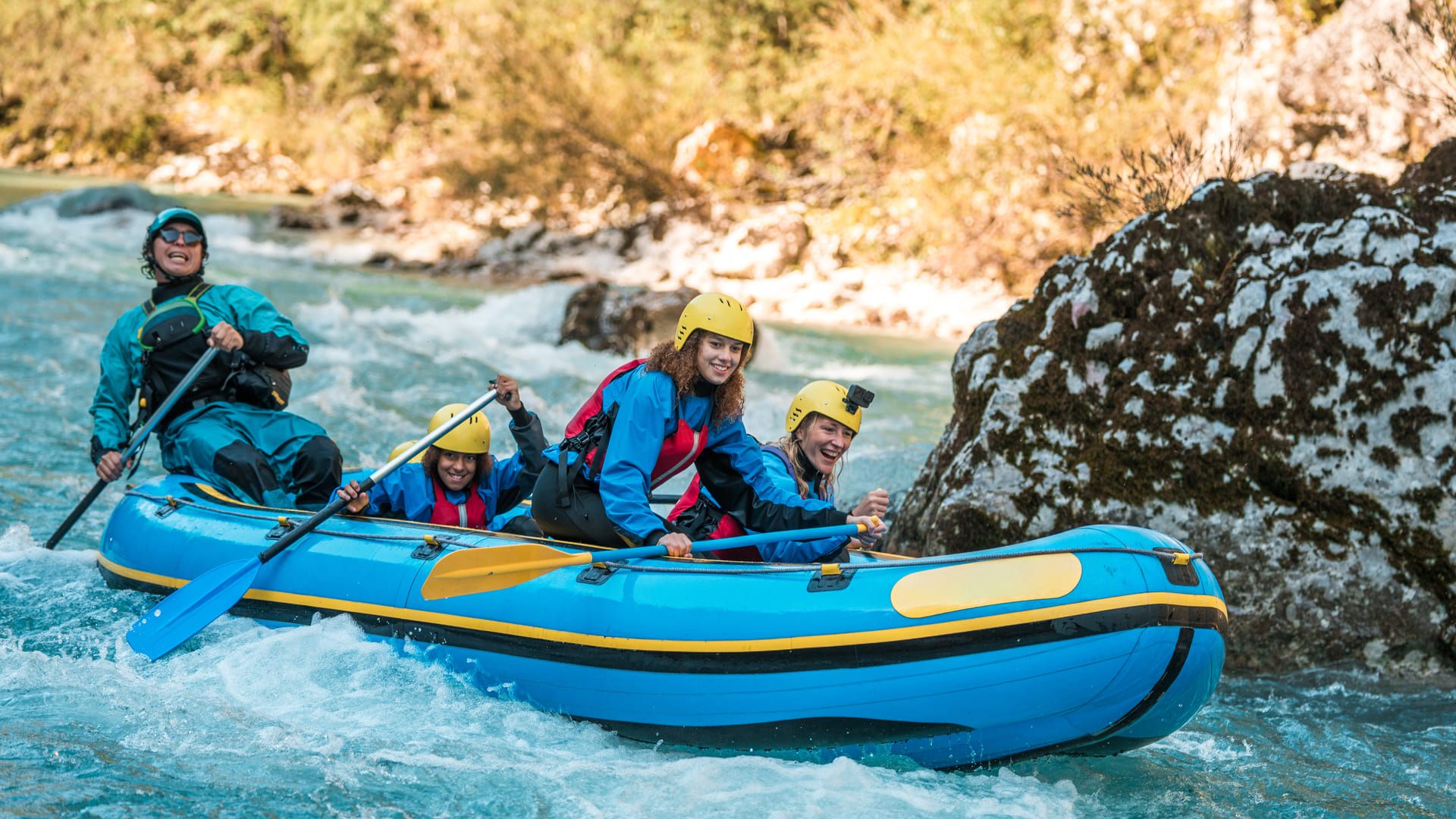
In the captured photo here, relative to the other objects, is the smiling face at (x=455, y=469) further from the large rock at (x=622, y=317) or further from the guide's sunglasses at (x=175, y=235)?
the large rock at (x=622, y=317)

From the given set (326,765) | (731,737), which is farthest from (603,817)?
(326,765)

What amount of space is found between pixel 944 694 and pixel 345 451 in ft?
17.4

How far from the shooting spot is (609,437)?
349 cm

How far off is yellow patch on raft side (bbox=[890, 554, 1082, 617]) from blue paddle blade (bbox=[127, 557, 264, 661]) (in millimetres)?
2316

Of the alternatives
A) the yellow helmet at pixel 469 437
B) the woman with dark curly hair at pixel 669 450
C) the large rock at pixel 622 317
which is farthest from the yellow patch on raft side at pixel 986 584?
the large rock at pixel 622 317

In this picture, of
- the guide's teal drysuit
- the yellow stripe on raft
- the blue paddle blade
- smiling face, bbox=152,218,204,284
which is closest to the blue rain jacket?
the yellow stripe on raft

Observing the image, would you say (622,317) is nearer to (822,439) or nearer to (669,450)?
(822,439)

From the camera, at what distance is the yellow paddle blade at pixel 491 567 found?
11.4 ft

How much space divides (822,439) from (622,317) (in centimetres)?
716

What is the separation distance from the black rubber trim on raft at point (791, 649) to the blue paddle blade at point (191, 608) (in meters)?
0.19

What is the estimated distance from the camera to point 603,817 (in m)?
2.94

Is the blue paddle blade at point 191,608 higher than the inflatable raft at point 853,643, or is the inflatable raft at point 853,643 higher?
the inflatable raft at point 853,643

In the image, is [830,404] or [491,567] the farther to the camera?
[830,404]

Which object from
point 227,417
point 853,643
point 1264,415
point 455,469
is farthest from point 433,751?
point 1264,415
